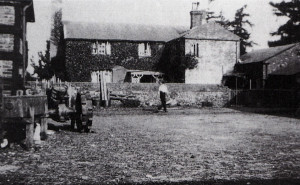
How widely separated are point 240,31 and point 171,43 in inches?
964

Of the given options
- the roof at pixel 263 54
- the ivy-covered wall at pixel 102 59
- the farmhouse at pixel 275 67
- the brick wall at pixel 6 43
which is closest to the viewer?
the brick wall at pixel 6 43

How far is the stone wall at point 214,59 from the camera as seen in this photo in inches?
1532

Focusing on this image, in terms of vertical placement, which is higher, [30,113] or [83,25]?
[83,25]

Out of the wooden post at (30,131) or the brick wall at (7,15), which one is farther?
the brick wall at (7,15)

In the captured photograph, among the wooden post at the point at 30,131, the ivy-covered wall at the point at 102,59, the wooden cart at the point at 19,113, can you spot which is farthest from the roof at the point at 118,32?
the wooden post at the point at 30,131

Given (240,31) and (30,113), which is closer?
(30,113)

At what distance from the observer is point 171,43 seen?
134ft

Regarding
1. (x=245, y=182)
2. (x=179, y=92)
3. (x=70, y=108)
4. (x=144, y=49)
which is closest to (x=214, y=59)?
(x=144, y=49)

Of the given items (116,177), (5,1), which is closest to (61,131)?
(5,1)

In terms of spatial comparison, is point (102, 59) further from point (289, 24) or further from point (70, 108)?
point (70, 108)

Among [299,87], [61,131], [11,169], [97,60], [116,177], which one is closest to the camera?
[116,177]

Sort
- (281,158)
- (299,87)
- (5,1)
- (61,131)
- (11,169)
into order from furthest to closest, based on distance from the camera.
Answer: (299,87)
(5,1)
(61,131)
(281,158)
(11,169)

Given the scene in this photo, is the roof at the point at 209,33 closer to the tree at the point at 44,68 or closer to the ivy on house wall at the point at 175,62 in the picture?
the ivy on house wall at the point at 175,62

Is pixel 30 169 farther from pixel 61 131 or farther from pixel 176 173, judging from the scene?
pixel 61 131
